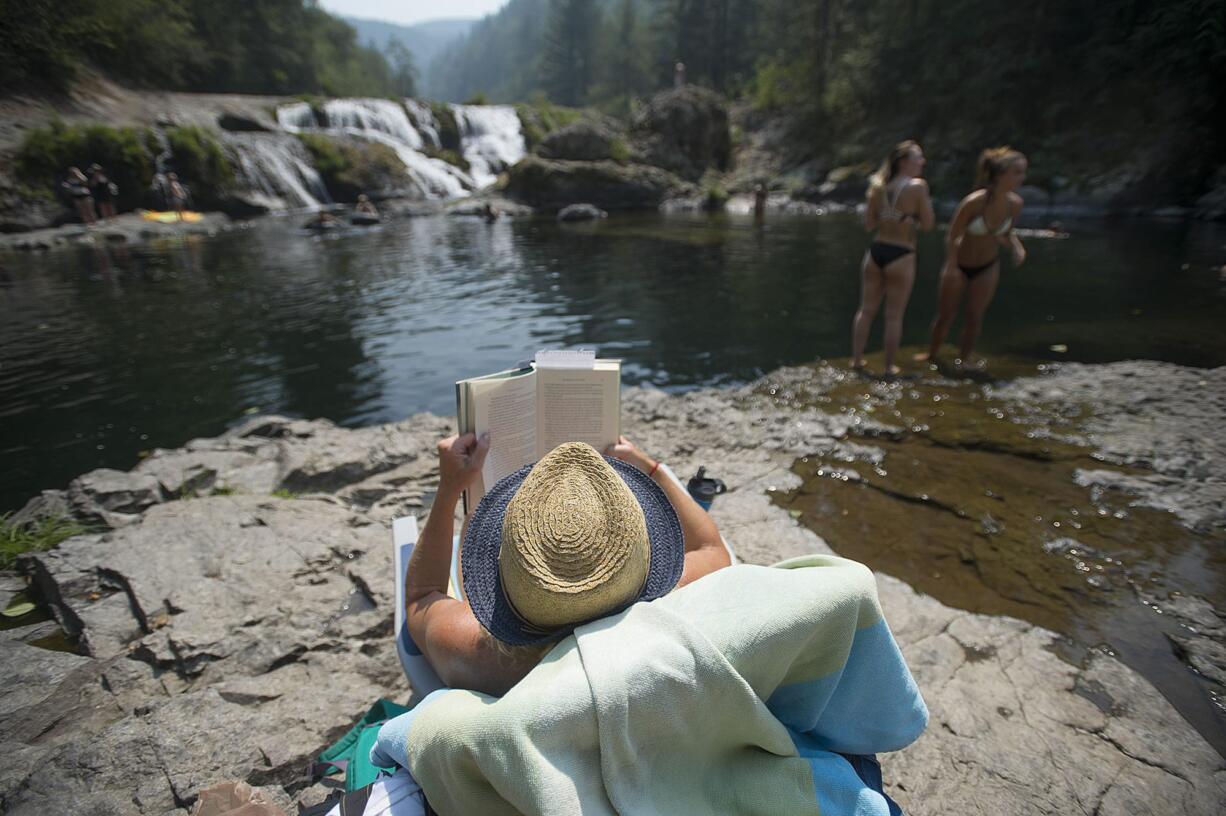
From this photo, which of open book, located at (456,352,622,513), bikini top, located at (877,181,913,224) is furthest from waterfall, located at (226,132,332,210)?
open book, located at (456,352,622,513)

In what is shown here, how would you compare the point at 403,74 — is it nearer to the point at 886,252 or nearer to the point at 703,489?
the point at 886,252

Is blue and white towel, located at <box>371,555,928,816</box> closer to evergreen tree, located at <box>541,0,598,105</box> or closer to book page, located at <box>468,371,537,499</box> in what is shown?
book page, located at <box>468,371,537,499</box>

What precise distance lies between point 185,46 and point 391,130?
43.2 ft

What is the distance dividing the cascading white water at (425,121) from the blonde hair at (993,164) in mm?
32811

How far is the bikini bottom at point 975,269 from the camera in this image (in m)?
5.77

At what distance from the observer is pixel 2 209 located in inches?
648

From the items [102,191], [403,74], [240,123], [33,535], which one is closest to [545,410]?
[33,535]

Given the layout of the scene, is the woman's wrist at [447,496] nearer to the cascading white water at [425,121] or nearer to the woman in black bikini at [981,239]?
the woman in black bikini at [981,239]

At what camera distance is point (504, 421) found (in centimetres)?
200

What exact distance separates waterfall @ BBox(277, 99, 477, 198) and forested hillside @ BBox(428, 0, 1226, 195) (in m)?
21.6

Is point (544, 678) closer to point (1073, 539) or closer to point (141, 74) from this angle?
point (1073, 539)

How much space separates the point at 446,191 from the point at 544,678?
1237 inches

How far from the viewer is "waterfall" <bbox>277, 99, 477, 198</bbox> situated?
28.4 metres

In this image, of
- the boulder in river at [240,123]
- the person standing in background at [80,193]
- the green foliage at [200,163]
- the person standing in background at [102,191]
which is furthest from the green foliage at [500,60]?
A: the person standing in background at [80,193]
